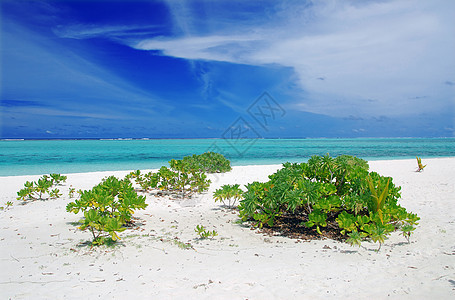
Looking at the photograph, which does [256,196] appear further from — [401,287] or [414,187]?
[414,187]

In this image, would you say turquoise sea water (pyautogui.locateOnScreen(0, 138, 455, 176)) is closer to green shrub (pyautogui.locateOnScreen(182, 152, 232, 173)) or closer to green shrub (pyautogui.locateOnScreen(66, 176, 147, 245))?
green shrub (pyautogui.locateOnScreen(182, 152, 232, 173))

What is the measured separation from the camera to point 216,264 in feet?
13.5

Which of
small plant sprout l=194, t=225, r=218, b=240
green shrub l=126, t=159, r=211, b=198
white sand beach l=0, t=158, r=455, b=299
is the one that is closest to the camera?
white sand beach l=0, t=158, r=455, b=299

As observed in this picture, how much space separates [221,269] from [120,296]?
1.42m

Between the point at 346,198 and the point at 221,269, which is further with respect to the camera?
the point at 346,198

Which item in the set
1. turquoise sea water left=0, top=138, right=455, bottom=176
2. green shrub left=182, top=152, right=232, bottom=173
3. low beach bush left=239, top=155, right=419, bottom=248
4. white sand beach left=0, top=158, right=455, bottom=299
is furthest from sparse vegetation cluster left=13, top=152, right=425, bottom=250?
turquoise sea water left=0, top=138, right=455, bottom=176

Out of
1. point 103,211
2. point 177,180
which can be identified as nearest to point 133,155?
point 177,180

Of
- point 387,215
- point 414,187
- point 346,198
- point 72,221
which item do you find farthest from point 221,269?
point 414,187

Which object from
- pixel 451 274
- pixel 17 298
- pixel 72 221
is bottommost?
pixel 451 274

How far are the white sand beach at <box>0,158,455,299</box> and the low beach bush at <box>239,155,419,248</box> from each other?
33 cm

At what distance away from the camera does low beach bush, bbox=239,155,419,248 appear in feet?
16.2

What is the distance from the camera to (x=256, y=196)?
233 inches

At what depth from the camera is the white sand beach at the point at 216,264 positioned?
10.8ft

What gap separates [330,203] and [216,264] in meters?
2.60
